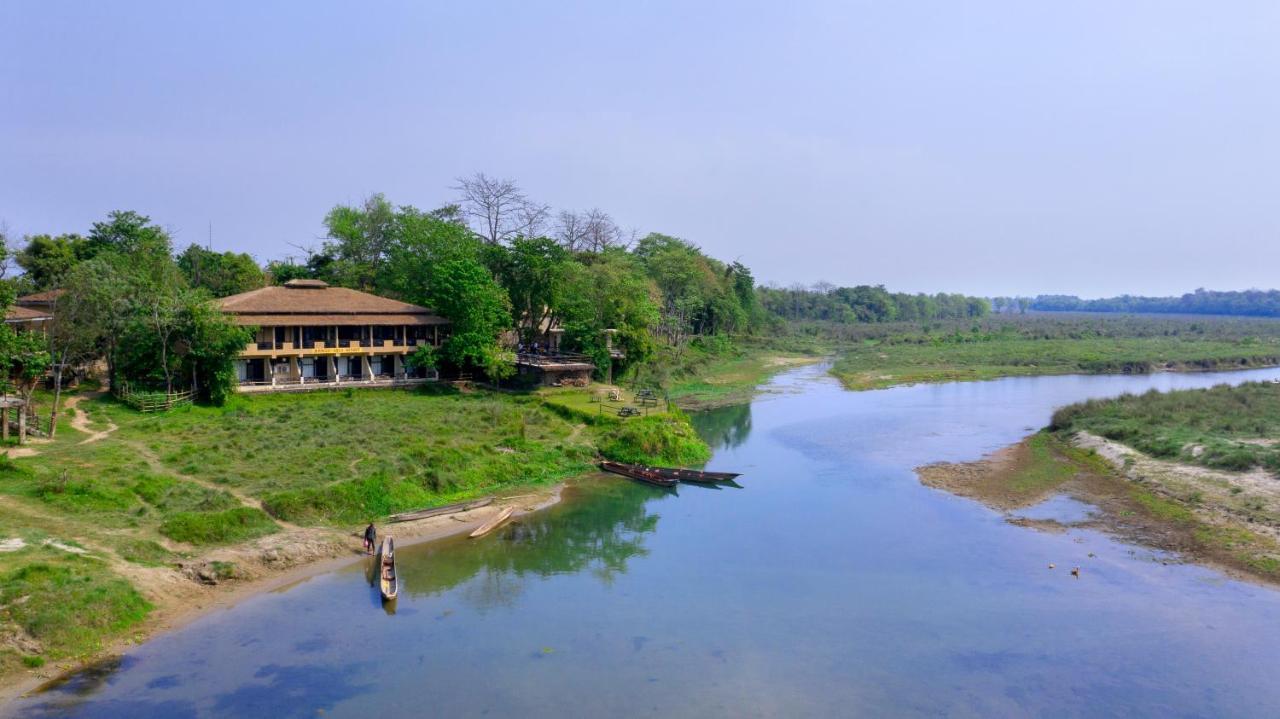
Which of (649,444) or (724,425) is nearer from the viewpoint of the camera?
(649,444)

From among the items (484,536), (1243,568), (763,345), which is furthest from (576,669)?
(763,345)

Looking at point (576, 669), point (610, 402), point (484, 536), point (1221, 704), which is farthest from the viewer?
point (610, 402)

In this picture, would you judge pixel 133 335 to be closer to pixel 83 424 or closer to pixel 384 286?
pixel 83 424

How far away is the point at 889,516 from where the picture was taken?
34.8 m

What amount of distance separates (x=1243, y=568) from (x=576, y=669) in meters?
23.2

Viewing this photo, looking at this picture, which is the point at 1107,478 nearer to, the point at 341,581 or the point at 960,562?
the point at 960,562

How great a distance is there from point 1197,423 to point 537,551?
40.6m

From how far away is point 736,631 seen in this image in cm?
2338

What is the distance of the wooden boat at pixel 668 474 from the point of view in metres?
39.5

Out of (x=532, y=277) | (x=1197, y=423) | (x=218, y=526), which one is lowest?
(x=218, y=526)

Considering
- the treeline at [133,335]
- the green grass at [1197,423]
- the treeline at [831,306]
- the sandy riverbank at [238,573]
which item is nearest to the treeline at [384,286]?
the treeline at [133,335]

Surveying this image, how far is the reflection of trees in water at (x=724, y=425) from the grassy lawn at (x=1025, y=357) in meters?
21.6

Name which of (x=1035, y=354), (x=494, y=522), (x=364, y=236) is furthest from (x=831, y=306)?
(x=494, y=522)

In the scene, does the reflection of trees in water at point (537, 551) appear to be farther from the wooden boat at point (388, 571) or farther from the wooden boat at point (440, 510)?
the wooden boat at point (440, 510)
